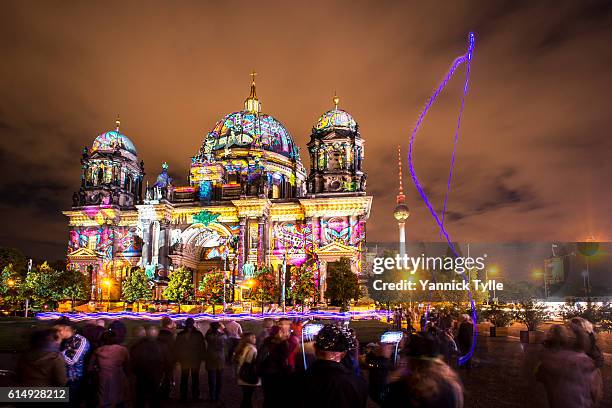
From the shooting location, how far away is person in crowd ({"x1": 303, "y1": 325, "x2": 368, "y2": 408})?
176 inches

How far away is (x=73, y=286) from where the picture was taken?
201 feet

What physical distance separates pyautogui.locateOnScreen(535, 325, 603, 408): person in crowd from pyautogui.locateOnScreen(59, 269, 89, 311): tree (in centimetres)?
6264

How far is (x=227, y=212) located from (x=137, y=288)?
51.7 ft

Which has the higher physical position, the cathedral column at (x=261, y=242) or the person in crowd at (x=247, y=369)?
the cathedral column at (x=261, y=242)

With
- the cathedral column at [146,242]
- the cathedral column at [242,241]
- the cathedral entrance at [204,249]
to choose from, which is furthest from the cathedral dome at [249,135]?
the cathedral column at [146,242]

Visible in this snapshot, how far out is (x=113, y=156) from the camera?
75.8 meters

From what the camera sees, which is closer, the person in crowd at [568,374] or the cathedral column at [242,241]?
the person in crowd at [568,374]

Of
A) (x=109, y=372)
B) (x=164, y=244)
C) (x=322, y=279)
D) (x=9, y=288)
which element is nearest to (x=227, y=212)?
(x=164, y=244)

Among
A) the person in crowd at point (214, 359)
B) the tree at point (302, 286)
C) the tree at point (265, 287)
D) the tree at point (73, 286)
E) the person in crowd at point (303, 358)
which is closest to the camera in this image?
the person in crowd at point (303, 358)

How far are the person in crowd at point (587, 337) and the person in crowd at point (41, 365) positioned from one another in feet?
23.7

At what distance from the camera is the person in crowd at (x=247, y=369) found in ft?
30.2

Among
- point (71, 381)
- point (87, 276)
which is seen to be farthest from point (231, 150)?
point (71, 381)

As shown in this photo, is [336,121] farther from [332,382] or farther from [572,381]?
[332,382]

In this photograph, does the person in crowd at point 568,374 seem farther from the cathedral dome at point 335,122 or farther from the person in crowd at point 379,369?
the cathedral dome at point 335,122
